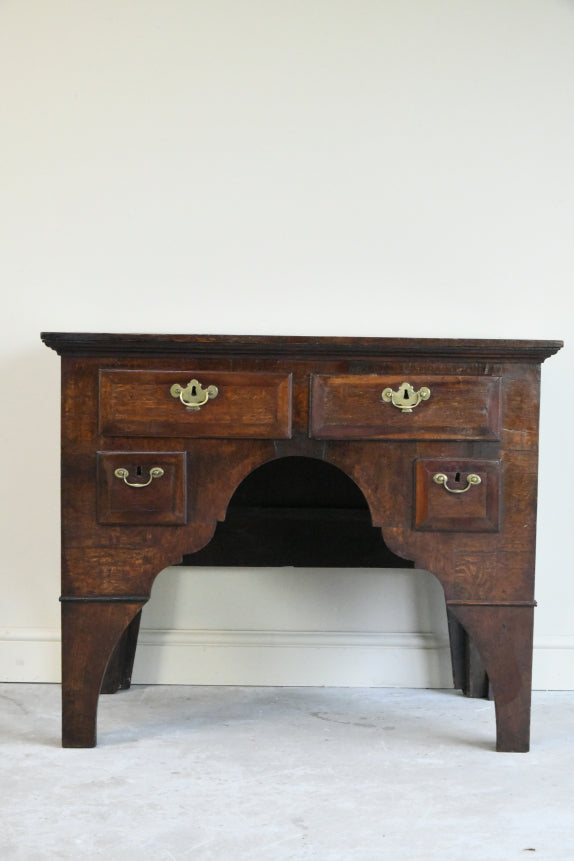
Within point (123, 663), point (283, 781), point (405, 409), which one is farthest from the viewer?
point (123, 663)

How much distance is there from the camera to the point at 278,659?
226 cm

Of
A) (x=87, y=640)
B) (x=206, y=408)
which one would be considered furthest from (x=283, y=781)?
(x=206, y=408)

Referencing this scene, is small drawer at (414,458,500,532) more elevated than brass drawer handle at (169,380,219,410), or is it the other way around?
brass drawer handle at (169,380,219,410)

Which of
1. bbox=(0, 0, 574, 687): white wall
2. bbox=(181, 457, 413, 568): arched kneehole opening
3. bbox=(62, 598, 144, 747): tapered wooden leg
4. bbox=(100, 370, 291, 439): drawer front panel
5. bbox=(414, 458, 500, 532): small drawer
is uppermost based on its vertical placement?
bbox=(0, 0, 574, 687): white wall

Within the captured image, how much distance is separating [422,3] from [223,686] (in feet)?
6.36

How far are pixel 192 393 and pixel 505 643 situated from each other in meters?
0.85

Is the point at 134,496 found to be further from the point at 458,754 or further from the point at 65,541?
the point at 458,754

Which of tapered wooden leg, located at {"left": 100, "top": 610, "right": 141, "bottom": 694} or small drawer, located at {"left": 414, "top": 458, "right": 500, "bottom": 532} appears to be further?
tapered wooden leg, located at {"left": 100, "top": 610, "right": 141, "bottom": 694}

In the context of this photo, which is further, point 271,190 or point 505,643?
point 271,190

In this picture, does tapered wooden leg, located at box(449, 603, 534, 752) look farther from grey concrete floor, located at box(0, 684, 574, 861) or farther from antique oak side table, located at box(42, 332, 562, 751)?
grey concrete floor, located at box(0, 684, 574, 861)

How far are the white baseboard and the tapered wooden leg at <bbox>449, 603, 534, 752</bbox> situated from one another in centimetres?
51

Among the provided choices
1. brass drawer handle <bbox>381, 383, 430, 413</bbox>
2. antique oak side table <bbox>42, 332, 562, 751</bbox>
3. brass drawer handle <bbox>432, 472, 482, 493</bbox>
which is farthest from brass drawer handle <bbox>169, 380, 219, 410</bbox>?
brass drawer handle <bbox>432, 472, 482, 493</bbox>

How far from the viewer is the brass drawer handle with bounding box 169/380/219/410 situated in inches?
67.5

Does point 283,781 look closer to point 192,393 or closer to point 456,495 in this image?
point 456,495
